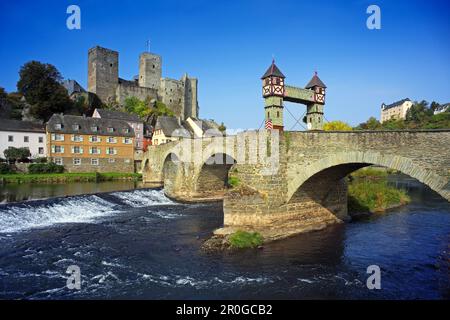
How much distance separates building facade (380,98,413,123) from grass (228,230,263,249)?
94545mm

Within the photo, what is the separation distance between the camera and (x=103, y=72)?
70062 mm

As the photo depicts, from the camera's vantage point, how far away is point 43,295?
9961 mm

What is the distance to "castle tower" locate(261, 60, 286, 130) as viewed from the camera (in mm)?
19266

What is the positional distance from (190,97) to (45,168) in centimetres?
4727

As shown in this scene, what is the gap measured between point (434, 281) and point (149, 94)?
71.9 metres

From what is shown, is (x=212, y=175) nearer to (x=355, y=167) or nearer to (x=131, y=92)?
(x=355, y=167)

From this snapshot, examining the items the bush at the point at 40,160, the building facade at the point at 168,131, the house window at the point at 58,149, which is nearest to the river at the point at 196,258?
the bush at the point at 40,160

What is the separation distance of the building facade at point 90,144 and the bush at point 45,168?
6.67 feet

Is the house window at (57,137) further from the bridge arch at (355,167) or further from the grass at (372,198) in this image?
the bridge arch at (355,167)

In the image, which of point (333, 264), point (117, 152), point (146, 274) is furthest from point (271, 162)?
point (117, 152)

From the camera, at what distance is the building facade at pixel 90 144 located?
46.3 m

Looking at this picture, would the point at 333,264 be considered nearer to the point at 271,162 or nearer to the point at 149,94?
the point at 271,162

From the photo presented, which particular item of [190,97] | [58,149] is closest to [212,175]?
[58,149]

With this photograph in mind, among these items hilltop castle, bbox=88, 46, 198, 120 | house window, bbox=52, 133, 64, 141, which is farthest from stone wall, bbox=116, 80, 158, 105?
house window, bbox=52, 133, 64, 141
